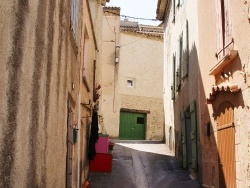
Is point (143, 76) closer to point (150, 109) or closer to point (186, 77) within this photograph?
point (150, 109)

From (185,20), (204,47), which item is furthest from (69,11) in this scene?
(185,20)

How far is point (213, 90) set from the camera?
320 inches

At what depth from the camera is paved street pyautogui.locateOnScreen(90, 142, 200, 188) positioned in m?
10.2

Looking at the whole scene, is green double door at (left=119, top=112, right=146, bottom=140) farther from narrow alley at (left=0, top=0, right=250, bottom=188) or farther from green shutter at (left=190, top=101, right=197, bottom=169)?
green shutter at (left=190, top=101, right=197, bottom=169)

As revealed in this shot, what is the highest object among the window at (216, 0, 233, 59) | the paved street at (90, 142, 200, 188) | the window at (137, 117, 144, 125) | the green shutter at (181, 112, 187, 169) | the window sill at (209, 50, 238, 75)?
the window at (216, 0, 233, 59)

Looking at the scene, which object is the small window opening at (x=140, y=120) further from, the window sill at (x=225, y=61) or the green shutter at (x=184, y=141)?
the window sill at (x=225, y=61)

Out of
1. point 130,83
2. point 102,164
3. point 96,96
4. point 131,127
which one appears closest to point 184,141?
point 102,164

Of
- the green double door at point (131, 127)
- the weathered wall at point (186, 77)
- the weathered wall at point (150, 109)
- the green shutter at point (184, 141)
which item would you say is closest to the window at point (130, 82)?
the weathered wall at point (150, 109)

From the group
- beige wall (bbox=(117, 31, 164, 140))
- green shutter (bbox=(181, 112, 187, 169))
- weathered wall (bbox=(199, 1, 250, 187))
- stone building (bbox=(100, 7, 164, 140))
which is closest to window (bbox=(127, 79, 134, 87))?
stone building (bbox=(100, 7, 164, 140))

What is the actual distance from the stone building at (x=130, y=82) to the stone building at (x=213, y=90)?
7883 mm

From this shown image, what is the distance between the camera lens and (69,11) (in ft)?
20.3

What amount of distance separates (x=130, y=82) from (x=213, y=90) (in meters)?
15.9

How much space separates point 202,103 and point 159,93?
15.0 metres

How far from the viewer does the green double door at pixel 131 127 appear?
22.8 m
